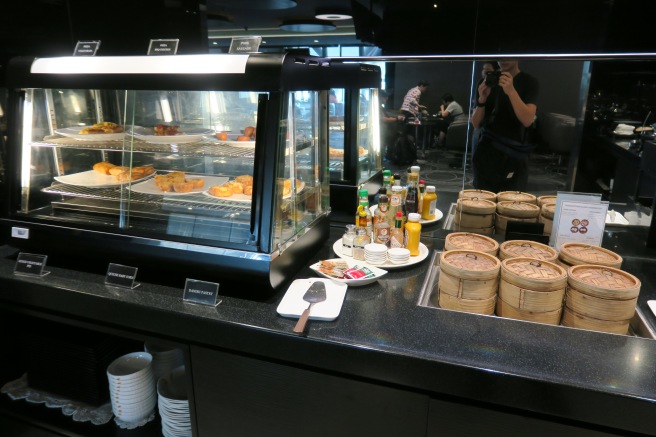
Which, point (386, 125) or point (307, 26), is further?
point (307, 26)

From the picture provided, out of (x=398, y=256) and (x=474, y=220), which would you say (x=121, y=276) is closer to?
(x=398, y=256)

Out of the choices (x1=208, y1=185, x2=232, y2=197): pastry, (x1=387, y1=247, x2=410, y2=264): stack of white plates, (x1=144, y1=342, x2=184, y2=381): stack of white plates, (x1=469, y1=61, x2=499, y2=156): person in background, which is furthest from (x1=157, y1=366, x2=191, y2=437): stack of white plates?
(x1=469, y1=61, x2=499, y2=156): person in background

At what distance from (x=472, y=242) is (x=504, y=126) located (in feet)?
1.89

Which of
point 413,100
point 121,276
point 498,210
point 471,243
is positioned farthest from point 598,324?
point 121,276

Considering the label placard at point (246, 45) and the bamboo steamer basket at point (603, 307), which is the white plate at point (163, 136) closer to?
the label placard at point (246, 45)

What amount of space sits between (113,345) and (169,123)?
1046 millimetres

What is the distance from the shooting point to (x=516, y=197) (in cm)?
208

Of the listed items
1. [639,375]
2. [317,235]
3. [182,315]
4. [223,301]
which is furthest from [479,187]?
[182,315]

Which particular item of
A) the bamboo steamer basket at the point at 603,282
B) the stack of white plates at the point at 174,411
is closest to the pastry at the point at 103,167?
the stack of white plates at the point at 174,411

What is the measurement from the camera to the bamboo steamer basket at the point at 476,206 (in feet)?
6.88

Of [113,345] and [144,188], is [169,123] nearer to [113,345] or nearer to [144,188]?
[144,188]

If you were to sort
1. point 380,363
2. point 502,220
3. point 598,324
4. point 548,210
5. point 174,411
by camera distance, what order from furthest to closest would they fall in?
point 502,220, point 548,210, point 174,411, point 598,324, point 380,363

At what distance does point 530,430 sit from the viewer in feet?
4.00

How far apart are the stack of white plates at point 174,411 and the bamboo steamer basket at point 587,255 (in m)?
1.57
